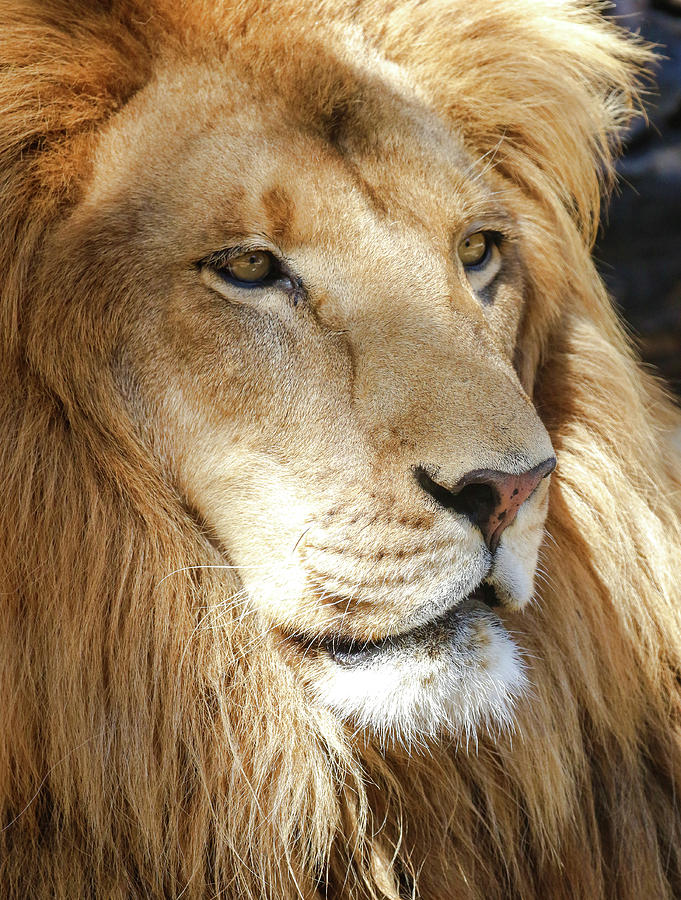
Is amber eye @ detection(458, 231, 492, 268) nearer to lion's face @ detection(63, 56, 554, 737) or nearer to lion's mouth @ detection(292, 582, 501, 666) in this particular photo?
lion's face @ detection(63, 56, 554, 737)

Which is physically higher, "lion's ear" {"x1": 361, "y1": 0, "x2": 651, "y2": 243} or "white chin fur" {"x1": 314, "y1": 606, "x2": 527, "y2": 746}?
"lion's ear" {"x1": 361, "y1": 0, "x2": 651, "y2": 243}

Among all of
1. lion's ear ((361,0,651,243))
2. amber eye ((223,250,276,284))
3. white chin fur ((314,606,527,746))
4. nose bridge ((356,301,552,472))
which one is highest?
lion's ear ((361,0,651,243))

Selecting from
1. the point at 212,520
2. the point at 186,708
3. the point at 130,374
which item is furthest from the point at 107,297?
the point at 186,708

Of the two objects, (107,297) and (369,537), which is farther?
(107,297)

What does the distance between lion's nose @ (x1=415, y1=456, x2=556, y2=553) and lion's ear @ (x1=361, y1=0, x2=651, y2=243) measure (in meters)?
0.81

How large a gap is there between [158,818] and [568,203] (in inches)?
58.4

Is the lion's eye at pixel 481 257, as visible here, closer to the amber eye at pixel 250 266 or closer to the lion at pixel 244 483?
the lion at pixel 244 483

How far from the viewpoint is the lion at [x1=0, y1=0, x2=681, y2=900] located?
5.37 feet

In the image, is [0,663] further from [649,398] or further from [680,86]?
[680,86]

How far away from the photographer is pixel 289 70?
1.83 metres

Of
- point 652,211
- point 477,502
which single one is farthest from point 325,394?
point 652,211

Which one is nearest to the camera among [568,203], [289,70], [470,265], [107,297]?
[107,297]

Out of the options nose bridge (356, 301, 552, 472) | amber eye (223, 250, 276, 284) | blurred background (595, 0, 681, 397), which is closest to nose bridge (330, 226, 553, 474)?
nose bridge (356, 301, 552, 472)

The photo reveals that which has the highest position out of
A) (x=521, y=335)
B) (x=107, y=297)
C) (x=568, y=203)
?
(x=568, y=203)
